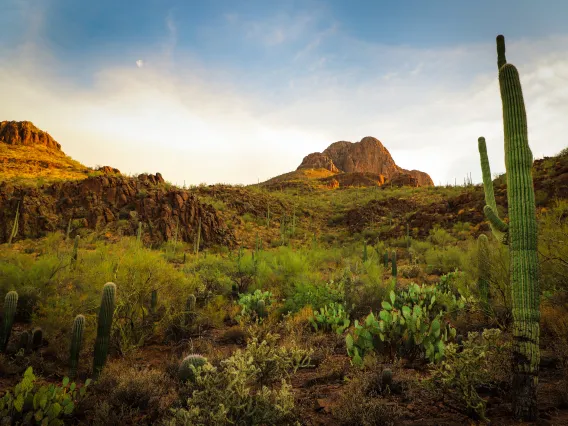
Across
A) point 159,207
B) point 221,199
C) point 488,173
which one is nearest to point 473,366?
point 488,173

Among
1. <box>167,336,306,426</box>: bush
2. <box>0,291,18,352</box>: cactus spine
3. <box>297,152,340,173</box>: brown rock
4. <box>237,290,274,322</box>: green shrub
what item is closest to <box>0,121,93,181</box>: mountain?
<box>0,291,18,352</box>: cactus spine

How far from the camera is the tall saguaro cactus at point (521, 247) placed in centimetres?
331

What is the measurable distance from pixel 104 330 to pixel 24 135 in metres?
50.8

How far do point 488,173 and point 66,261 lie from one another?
973 centimetres

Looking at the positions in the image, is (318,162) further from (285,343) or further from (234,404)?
(234,404)

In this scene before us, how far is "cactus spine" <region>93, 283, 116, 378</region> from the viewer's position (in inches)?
209

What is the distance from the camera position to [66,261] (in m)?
8.65

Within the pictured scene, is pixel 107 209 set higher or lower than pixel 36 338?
higher

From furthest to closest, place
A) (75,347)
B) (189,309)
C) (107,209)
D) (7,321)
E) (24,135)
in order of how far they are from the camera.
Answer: (24,135), (107,209), (189,309), (7,321), (75,347)

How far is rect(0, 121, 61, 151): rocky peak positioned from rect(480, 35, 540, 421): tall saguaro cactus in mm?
53683

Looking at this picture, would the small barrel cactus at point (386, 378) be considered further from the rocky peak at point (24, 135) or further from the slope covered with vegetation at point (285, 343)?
the rocky peak at point (24, 135)

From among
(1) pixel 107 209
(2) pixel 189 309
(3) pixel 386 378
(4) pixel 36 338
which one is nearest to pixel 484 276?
(3) pixel 386 378

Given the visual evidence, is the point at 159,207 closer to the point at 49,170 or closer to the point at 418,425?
the point at 49,170

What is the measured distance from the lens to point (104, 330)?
5.48 meters
